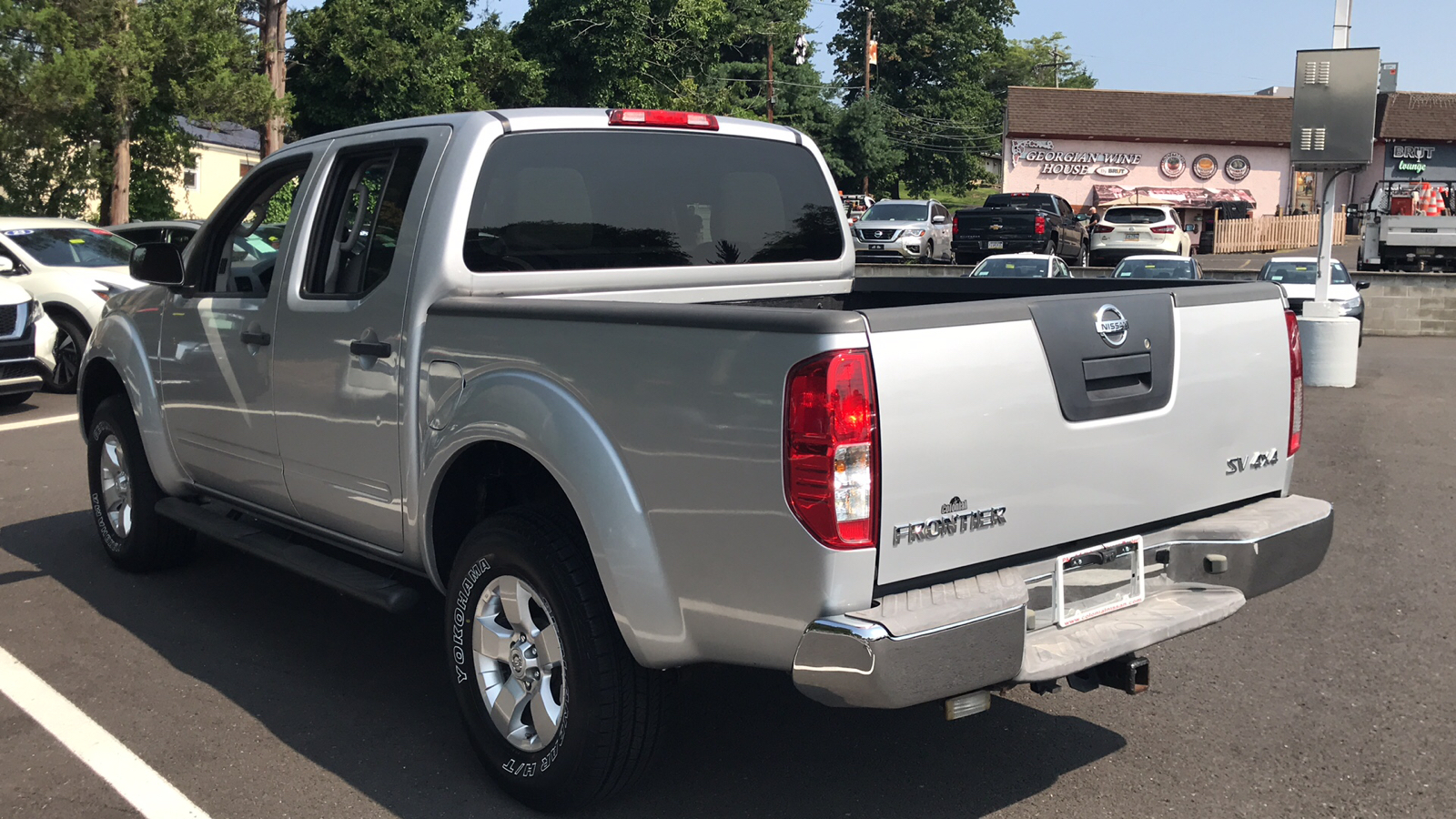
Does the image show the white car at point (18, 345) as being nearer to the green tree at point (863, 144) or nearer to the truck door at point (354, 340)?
the truck door at point (354, 340)

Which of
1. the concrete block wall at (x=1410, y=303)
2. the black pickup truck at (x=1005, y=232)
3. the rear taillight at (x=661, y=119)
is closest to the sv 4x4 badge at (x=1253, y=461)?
the rear taillight at (x=661, y=119)

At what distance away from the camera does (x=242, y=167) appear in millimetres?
47406

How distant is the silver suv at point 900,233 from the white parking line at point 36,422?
2015cm

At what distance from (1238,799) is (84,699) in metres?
3.99

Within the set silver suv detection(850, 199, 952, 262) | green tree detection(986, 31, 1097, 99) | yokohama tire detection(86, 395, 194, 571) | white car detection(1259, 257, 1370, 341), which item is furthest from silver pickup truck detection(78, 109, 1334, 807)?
green tree detection(986, 31, 1097, 99)

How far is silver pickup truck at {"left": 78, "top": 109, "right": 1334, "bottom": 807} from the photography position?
301 cm

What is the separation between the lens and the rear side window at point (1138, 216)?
3109 cm

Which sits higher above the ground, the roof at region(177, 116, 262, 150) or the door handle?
the roof at region(177, 116, 262, 150)

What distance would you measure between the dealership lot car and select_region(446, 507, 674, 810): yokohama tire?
47.1ft

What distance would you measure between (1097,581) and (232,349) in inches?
137

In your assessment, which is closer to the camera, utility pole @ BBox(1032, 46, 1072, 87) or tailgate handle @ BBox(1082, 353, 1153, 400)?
tailgate handle @ BBox(1082, 353, 1153, 400)

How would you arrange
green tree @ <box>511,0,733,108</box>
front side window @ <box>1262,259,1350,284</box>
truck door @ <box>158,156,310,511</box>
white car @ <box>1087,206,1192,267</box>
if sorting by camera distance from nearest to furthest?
truck door @ <box>158,156,310,511</box>
front side window @ <box>1262,259,1350,284</box>
white car @ <box>1087,206,1192,267</box>
green tree @ <box>511,0,733,108</box>

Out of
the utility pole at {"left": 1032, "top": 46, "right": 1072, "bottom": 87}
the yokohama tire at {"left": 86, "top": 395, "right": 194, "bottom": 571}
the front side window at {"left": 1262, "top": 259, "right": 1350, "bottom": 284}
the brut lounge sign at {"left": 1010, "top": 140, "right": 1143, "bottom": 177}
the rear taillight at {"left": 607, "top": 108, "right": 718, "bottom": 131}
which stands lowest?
the yokohama tire at {"left": 86, "top": 395, "right": 194, "bottom": 571}

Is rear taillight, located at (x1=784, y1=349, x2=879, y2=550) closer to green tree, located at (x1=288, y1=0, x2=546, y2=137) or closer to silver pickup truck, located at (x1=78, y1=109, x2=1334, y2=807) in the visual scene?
silver pickup truck, located at (x1=78, y1=109, x2=1334, y2=807)
